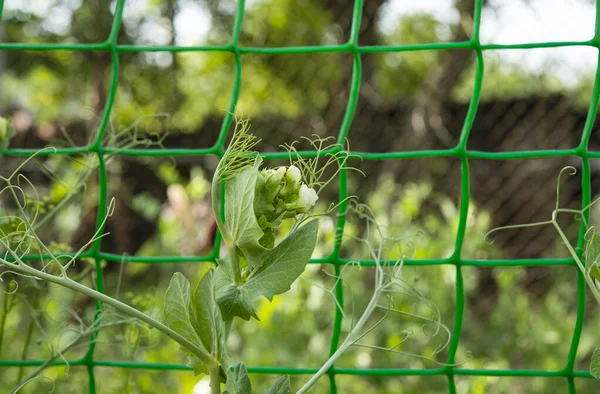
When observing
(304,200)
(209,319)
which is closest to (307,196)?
(304,200)

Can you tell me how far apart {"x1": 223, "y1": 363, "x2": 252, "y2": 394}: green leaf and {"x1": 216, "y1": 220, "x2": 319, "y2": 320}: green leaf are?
4 centimetres

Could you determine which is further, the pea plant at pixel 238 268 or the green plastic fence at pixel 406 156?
the green plastic fence at pixel 406 156

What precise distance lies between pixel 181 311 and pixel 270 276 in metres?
0.07

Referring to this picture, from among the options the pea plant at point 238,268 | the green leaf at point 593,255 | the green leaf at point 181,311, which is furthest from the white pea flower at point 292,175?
the green leaf at point 593,255

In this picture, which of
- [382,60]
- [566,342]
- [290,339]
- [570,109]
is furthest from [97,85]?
[566,342]

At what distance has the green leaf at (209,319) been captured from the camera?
49 centimetres

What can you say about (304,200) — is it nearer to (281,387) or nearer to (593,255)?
(281,387)

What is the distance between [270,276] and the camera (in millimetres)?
483

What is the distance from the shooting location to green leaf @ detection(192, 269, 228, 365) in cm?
49

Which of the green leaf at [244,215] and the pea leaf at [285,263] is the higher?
the green leaf at [244,215]

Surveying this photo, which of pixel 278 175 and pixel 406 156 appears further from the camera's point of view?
pixel 406 156

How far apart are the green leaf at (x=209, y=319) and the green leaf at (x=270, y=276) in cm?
1

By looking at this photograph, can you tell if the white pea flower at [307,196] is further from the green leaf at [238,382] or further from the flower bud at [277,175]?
the green leaf at [238,382]

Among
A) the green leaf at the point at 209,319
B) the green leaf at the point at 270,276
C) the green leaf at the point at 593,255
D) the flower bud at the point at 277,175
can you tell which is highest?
the flower bud at the point at 277,175
